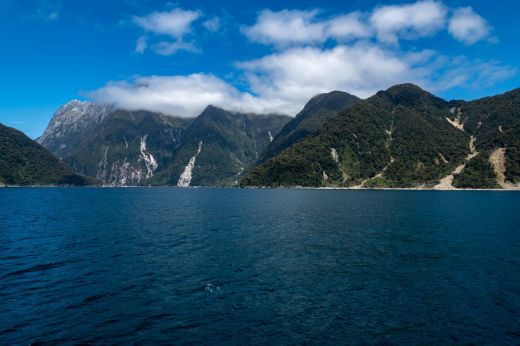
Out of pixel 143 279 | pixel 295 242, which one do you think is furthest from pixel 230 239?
pixel 143 279

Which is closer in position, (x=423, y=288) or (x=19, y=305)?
(x=19, y=305)

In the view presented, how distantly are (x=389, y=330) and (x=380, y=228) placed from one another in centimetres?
6154

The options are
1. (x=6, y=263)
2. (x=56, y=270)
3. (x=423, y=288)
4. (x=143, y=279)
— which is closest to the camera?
(x=423, y=288)

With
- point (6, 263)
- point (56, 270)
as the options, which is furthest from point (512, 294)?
point (6, 263)

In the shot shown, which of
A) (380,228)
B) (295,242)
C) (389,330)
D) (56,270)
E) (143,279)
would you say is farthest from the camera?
(380,228)

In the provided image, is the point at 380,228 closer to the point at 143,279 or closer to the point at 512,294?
the point at 512,294

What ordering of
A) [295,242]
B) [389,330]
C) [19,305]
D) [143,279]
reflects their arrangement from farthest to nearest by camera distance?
[295,242], [143,279], [19,305], [389,330]

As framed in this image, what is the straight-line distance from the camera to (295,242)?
67250 millimetres

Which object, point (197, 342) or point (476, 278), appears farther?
point (476, 278)

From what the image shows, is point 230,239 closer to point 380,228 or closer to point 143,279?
point 143,279

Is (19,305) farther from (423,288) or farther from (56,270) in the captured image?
(423,288)

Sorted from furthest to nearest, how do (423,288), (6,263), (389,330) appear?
(6,263)
(423,288)
(389,330)

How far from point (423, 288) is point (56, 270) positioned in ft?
155

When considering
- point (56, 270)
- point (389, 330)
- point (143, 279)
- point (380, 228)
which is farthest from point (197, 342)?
point (380, 228)
